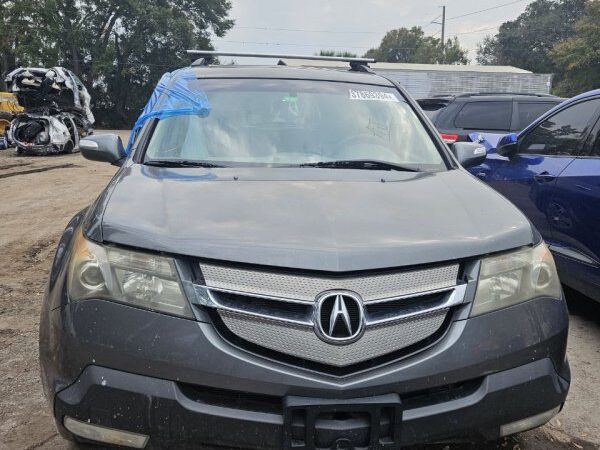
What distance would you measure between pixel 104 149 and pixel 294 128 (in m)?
1.08

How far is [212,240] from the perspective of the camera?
1912 millimetres

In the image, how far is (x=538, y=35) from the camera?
58344mm

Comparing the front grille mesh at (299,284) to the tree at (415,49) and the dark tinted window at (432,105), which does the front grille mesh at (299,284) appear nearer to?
the dark tinted window at (432,105)

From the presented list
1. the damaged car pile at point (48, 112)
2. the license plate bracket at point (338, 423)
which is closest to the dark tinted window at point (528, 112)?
the license plate bracket at point (338, 423)

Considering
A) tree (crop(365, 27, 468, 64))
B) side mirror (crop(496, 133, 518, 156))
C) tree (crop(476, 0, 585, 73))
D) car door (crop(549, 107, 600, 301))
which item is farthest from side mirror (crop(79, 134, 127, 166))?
tree (crop(365, 27, 468, 64))

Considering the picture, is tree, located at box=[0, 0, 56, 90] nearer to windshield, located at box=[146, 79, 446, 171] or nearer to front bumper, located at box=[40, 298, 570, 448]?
windshield, located at box=[146, 79, 446, 171]

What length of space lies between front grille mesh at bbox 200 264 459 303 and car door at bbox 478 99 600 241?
9.16ft

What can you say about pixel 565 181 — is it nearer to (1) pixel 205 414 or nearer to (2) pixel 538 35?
(1) pixel 205 414

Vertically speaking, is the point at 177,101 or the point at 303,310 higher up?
the point at 177,101

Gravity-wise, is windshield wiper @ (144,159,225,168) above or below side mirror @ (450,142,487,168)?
above

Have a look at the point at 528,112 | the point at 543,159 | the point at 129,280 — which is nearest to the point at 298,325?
the point at 129,280

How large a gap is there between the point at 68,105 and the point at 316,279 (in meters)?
19.3

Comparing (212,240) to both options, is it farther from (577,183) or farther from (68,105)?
(68,105)

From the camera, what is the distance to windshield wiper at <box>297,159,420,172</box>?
289cm
